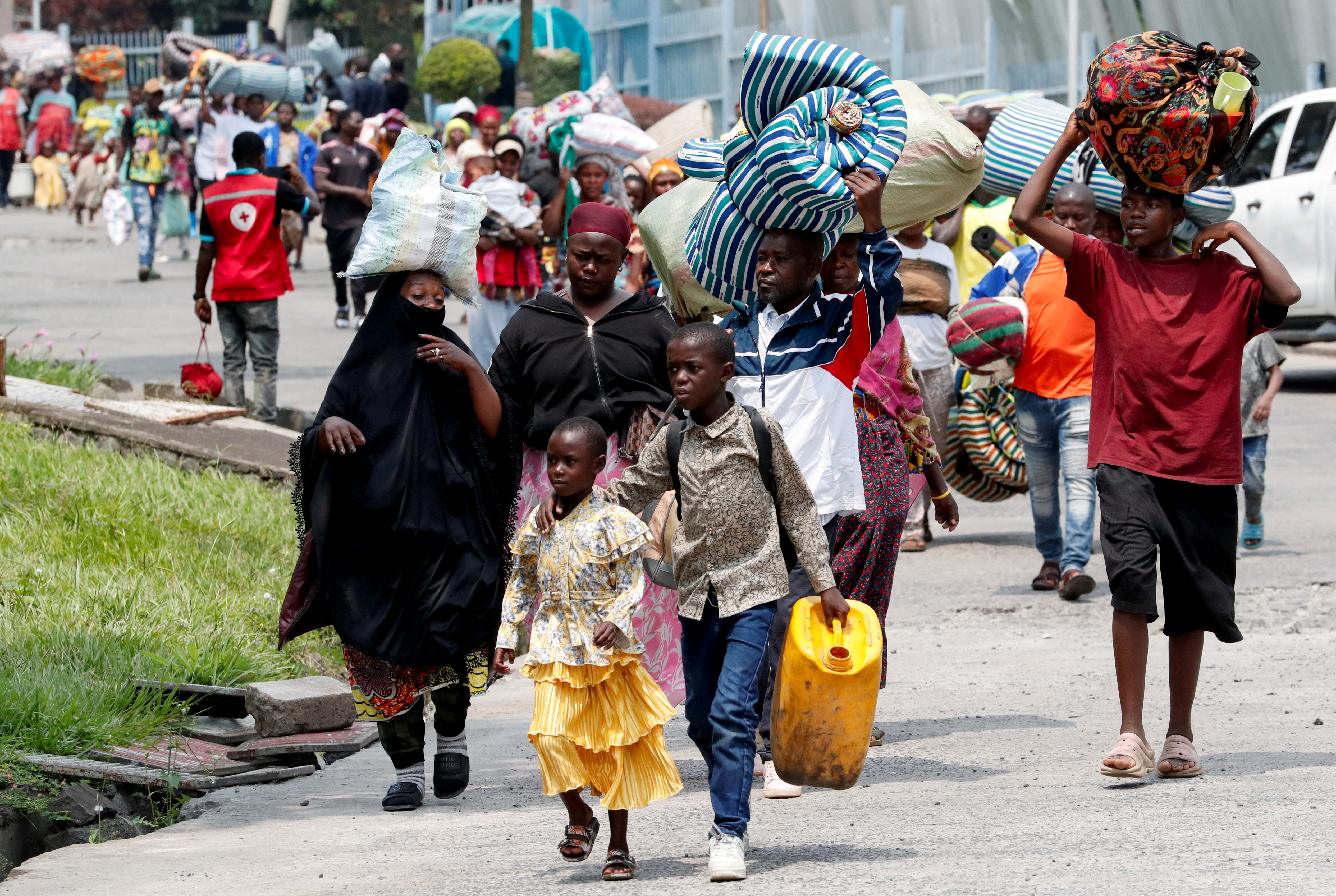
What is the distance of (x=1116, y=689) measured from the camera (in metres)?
7.12

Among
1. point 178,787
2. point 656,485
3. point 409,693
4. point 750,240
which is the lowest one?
point 178,787

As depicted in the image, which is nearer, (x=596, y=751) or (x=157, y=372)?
(x=596, y=751)

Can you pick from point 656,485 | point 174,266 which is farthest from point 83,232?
point 656,485

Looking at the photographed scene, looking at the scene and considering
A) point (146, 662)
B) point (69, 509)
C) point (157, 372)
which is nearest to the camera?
point (146, 662)

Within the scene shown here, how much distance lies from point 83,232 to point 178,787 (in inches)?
1066

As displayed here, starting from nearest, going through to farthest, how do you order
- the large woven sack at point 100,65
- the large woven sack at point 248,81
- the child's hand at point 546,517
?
the child's hand at point 546,517
the large woven sack at point 248,81
the large woven sack at point 100,65

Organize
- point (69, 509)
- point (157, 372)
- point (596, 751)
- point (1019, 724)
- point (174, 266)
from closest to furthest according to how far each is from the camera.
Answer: point (596, 751), point (1019, 724), point (69, 509), point (157, 372), point (174, 266)

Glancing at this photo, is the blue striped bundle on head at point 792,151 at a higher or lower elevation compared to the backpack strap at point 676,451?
higher

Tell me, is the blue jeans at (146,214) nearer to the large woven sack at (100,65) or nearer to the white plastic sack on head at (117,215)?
the white plastic sack on head at (117,215)

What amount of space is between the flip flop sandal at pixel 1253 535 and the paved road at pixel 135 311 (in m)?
6.89

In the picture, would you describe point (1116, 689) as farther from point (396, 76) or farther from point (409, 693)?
point (396, 76)

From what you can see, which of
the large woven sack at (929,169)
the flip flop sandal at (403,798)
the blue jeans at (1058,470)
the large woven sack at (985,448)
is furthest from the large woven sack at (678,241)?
the large woven sack at (985,448)

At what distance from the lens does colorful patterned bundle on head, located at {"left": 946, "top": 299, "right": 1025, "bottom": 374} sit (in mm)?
8766

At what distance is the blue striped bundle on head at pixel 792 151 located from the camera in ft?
18.1
